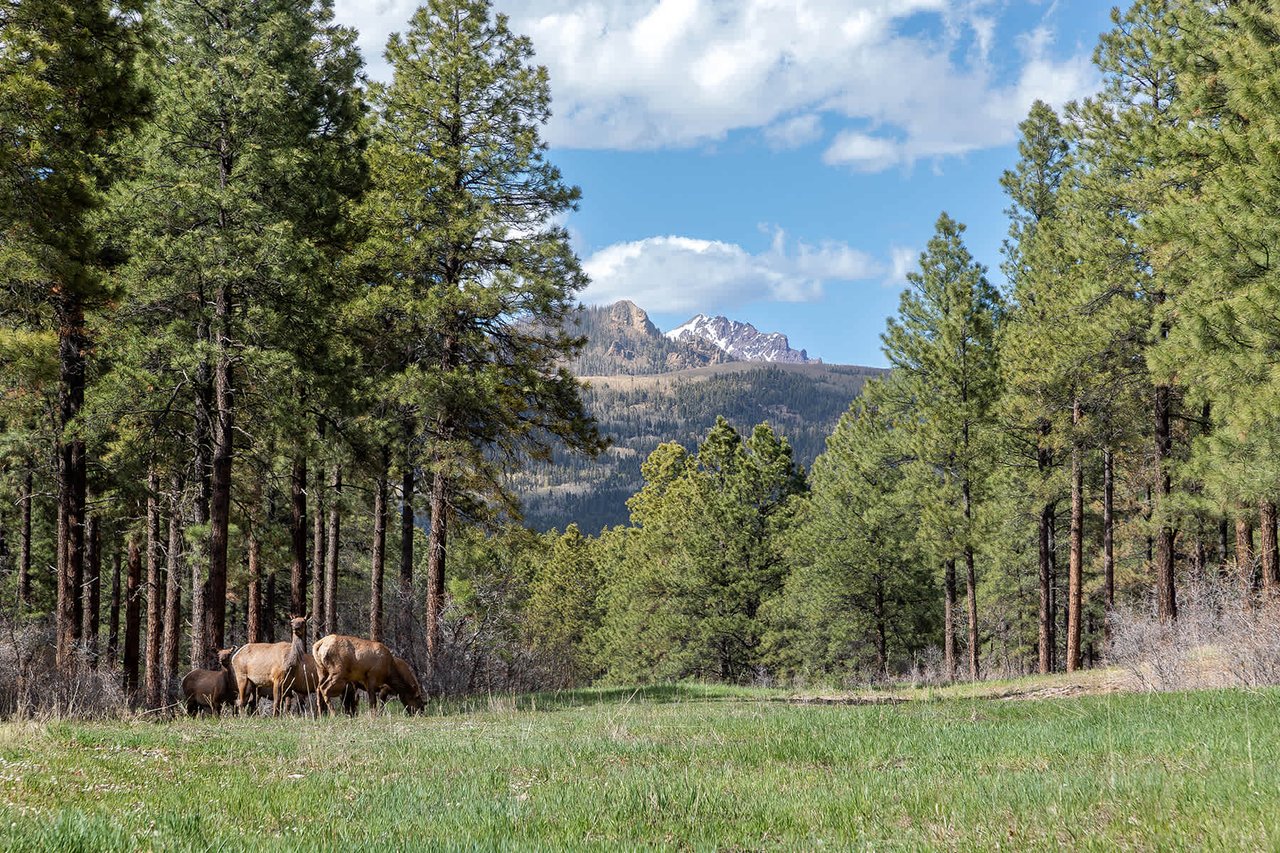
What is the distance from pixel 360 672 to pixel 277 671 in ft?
5.42

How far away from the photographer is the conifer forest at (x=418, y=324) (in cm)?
1498

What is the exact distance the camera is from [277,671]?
629 inches

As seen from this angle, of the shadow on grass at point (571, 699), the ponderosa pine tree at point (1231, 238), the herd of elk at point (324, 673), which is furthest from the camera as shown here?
the herd of elk at point (324, 673)

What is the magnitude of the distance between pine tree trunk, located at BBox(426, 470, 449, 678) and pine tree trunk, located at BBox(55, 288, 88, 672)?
666 cm

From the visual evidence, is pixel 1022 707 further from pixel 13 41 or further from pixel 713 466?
pixel 713 466

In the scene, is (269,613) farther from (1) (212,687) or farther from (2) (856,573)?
(2) (856,573)

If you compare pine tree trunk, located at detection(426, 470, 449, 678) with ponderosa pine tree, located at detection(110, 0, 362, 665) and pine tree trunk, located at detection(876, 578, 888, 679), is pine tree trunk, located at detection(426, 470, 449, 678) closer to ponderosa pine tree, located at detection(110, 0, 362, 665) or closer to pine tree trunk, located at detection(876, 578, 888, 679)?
ponderosa pine tree, located at detection(110, 0, 362, 665)

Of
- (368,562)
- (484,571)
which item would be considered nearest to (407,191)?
(484,571)

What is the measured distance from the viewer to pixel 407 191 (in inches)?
794

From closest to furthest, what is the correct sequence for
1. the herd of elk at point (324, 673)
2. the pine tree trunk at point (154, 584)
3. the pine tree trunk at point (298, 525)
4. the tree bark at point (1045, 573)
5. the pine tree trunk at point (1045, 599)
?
the herd of elk at point (324, 673), the pine tree trunk at point (154, 584), the pine tree trunk at point (298, 525), the tree bark at point (1045, 573), the pine tree trunk at point (1045, 599)

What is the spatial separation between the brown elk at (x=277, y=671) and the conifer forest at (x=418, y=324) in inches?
54.5

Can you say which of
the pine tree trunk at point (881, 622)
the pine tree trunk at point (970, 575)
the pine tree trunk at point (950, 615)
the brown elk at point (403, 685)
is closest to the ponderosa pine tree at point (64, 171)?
the brown elk at point (403, 685)

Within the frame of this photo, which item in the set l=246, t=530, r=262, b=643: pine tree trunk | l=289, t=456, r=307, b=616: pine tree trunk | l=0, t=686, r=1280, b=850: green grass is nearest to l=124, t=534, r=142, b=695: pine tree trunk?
l=246, t=530, r=262, b=643: pine tree trunk

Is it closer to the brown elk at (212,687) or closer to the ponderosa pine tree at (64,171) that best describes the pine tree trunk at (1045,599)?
the brown elk at (212,687)
